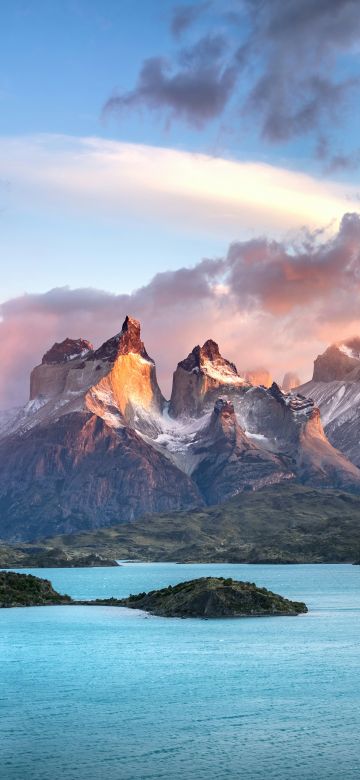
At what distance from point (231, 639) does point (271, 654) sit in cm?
2163

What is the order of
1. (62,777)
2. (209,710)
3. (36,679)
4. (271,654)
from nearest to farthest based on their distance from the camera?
(62,777)
(209,710)
(36,679)
(271,654)

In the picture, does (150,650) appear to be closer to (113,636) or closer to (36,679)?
(113,636)

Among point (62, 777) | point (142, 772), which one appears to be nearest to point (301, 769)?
point (142, 772)

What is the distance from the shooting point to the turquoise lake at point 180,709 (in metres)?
87.6

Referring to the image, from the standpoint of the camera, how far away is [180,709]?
115m

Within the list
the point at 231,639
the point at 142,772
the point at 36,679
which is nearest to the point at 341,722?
the point at 142,772

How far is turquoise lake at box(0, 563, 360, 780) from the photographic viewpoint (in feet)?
287

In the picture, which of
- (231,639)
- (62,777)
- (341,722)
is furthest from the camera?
(231,639)

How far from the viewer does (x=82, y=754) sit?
91500 mm

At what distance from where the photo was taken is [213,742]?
317 ft

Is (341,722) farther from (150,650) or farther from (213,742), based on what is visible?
(150,650)

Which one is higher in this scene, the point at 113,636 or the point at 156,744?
the point at 113,636

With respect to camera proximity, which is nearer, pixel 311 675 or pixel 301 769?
pixel 301 769

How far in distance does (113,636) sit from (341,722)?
91.6 meters
